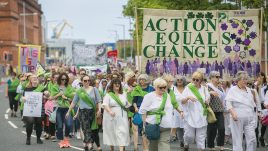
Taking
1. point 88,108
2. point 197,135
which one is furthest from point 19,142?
point 197,135

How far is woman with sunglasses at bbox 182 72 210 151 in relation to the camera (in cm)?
1519

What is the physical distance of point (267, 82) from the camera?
747 inches

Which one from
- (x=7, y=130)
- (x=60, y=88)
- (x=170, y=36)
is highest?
(x=170, y=36)

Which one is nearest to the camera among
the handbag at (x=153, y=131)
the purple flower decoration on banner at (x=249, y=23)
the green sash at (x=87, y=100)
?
the handbag at (x=153, y=131)

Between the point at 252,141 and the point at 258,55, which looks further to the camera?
the point at 258,55

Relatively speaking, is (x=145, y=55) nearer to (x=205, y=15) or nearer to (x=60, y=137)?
(x=205, y=15)

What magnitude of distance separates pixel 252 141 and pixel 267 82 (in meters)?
5.12

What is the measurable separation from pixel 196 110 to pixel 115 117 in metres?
1.56

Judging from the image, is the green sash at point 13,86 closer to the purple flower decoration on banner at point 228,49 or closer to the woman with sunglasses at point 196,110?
the purple flower decoration on banner at point 228,49

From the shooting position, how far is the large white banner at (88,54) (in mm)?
48688

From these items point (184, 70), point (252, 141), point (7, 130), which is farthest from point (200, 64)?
point (7, 130)

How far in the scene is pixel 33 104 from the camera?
1889cm

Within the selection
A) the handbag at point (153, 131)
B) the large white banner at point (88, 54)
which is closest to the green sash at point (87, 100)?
the handbag at point (153, 131)

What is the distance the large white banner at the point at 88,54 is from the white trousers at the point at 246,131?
34.2 meters
